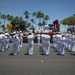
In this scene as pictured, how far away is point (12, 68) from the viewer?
11.6 metres

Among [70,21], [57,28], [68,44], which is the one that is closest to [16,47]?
[68,44]

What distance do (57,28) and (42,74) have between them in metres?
26.6

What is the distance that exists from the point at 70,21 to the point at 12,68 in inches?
2850

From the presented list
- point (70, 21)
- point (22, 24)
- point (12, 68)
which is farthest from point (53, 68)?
point (70, 21)

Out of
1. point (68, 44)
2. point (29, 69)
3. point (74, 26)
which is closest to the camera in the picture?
point (29, 69)

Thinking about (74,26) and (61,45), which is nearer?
(61,45)

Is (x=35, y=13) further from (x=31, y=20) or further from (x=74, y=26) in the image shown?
(x=74, y=26)

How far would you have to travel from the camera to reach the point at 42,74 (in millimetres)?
10141

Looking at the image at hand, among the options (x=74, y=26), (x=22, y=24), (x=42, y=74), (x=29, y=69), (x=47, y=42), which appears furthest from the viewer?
(x=74, y=26)

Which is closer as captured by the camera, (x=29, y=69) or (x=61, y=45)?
(x=29, y=69)

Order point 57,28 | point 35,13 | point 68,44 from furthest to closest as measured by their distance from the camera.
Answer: point 35,13 < point 57,28 < point 68,44

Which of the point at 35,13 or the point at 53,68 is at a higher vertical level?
the point at 35,13

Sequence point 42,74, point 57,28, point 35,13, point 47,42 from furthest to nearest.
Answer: point 35,13 → point 57,28 → point 47,42 → point 42,74

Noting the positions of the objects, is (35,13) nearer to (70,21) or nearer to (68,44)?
(70,21)
